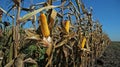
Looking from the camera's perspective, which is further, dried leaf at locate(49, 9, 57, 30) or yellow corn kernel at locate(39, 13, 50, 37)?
dried leaf at locate(49, 9, 57, 30)

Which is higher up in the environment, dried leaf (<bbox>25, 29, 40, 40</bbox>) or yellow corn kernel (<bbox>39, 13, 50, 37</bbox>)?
yellow corn kernel (<bbox>39, 13, 50, 37</bbox>)

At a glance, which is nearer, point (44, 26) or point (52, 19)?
point (44, 26)

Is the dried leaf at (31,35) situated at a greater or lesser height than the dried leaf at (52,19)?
lesser

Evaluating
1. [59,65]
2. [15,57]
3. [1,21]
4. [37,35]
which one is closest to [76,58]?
[59,65]

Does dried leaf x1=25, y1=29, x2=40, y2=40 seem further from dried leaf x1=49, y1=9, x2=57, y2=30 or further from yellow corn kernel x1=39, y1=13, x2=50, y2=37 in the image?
dried leaf x1=49, y1=9, x2=57, y2=30

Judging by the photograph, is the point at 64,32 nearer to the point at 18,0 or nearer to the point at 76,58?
the point at 76,58

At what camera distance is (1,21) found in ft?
11.5

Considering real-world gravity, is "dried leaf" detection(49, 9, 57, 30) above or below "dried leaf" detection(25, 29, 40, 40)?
above

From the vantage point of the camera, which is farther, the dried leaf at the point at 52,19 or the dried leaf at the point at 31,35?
the dried leaf at the point at 52,19

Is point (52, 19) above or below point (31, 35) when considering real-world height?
above

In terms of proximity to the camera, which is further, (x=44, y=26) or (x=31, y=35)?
(x=31, y=35)

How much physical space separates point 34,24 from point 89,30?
3.90m

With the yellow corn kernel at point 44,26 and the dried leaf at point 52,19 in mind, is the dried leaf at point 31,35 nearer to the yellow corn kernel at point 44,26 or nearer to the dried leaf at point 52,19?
the yellow corn kernel at point 44,26

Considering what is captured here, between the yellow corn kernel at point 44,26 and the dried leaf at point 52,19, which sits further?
the dried leaf at point 52,19
